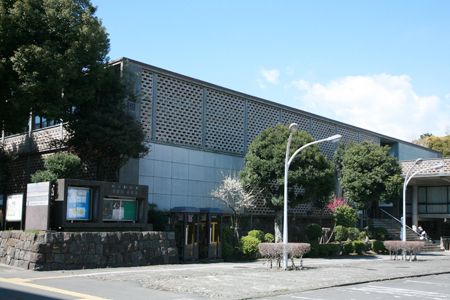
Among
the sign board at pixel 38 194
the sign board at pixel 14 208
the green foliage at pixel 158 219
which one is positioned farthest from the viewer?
the green foliage at pixel 158 219

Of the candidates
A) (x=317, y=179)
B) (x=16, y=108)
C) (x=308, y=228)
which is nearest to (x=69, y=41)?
(x=16, y=108)

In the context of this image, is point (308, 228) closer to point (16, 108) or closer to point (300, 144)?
point (300, 144)

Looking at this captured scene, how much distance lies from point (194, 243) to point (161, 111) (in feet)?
24.2

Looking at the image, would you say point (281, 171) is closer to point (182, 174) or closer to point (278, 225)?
point (278, 225)

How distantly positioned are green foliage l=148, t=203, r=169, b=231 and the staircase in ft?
73.3

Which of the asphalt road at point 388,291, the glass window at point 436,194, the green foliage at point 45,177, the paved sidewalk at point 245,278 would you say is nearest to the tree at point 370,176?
the glass window at point 436,194

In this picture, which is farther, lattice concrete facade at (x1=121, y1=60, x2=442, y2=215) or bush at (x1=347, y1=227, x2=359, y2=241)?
bush at (x1=347, y1=227, x2=359, y2=241)

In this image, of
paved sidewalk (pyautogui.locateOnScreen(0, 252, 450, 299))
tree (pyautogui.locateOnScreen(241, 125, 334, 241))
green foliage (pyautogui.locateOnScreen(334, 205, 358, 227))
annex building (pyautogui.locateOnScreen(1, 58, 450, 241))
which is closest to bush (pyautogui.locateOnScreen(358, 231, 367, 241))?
green foliage (pyautogui.locateOnScreen(334, 205, 358, 227))

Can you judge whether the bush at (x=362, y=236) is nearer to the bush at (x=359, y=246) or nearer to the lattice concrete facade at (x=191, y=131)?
the bush at (x=359, y=246)

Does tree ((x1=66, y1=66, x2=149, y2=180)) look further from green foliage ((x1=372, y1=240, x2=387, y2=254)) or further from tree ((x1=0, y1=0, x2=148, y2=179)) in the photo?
green foliage ((x1=372, y1=240, x2=387, y2=254))

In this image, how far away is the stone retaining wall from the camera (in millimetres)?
18609

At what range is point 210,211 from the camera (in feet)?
80.8

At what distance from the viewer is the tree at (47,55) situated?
843 inches

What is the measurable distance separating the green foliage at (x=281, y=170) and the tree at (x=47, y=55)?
32.3ft
